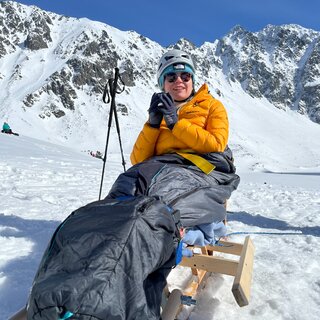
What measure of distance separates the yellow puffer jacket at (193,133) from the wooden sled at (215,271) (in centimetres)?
105

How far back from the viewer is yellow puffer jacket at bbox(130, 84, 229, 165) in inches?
147

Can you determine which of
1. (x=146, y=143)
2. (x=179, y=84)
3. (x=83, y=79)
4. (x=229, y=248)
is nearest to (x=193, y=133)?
(x=146, y=143)

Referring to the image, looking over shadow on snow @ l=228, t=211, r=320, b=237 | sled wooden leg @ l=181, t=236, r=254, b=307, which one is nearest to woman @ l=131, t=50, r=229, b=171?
sled wooden leg @ l=181, t=236, r=254, b=307

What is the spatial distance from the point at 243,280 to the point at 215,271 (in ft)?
1.68

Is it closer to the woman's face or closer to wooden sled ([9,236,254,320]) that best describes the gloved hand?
wooden sled ([9,236,254,320])

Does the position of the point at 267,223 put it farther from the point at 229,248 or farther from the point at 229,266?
the point at 229,266

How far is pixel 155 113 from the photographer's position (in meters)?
3.94

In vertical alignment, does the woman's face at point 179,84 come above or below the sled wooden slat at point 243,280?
above

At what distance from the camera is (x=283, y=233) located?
575 cm

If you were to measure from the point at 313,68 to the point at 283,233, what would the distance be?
207m

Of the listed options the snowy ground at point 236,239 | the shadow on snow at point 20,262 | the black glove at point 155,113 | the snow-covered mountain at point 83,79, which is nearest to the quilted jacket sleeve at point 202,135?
the black glove at point 155,113

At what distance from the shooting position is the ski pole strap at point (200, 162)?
3.69 metres

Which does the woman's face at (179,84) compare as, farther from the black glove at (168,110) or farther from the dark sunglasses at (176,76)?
the black glove at (168,110)

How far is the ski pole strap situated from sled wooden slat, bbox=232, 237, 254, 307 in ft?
2.68
